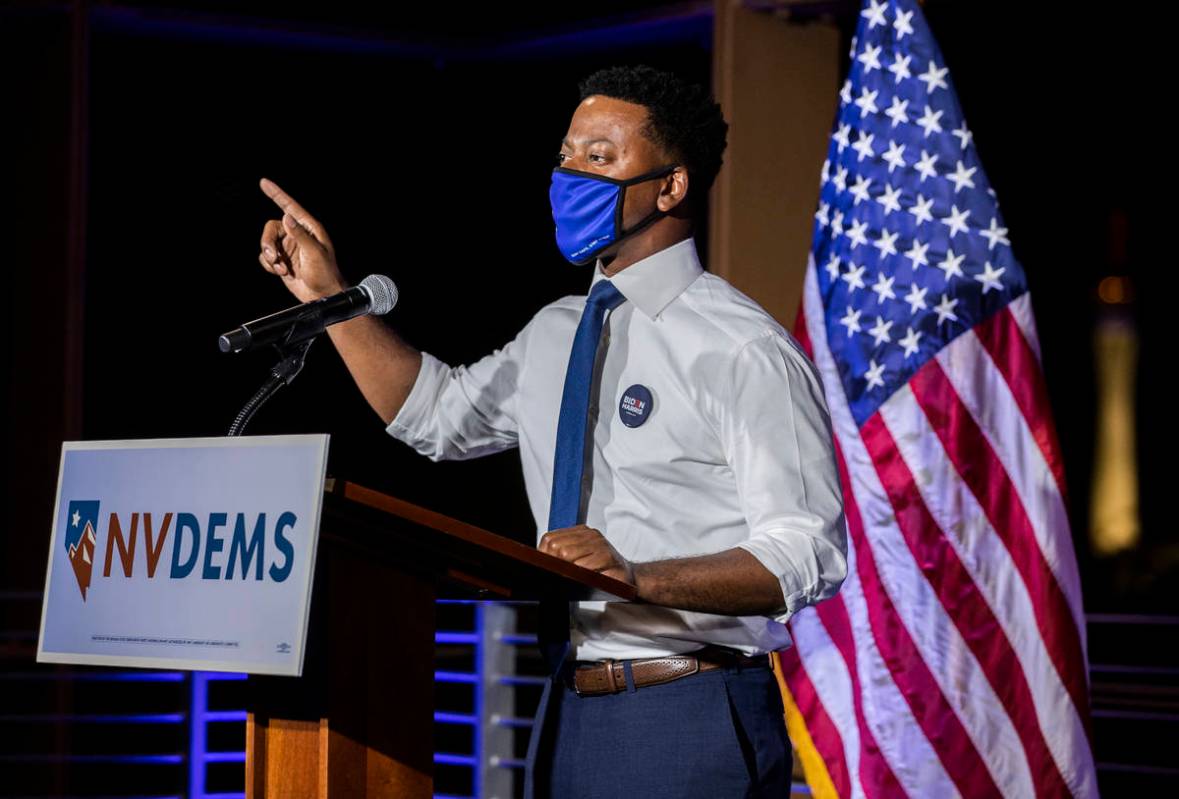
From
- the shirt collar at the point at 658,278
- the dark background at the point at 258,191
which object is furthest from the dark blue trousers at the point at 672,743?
the dark background at the point at 258,191

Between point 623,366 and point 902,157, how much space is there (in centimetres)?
162

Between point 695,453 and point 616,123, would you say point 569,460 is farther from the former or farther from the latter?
point 616,123

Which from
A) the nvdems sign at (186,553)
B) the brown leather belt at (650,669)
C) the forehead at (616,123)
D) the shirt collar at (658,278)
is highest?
the forehead at (616,123)

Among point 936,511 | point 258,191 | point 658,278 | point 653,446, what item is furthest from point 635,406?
point 258,191

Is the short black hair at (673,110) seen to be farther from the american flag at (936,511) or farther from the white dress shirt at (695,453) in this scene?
the american flag at (936,511)

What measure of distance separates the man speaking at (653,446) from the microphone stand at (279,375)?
328 millimetres

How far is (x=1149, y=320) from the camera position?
1608 cm

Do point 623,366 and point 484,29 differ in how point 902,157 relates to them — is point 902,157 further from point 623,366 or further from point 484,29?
point 484,29

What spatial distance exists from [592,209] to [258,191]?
3.10 metres

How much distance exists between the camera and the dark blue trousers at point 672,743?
5.28ft

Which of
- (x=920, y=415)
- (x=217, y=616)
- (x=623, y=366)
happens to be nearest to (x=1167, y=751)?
(x=920, y=415)

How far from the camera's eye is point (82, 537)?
4.52 feet

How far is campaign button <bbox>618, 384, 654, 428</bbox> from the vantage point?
5.71 feet

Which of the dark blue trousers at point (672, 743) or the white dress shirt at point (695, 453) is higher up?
the white dress shirt at point (695, 453)
